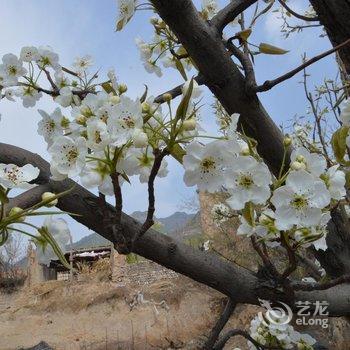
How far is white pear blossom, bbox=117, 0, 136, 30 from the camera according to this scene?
46.4 inches

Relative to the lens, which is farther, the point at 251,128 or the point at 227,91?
the point at 251,128

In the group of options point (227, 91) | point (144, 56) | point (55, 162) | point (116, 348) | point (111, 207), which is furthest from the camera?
point (116, 348)

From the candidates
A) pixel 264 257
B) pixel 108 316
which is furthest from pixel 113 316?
pixel 264 257

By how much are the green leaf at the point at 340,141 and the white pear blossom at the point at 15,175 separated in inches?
21.4

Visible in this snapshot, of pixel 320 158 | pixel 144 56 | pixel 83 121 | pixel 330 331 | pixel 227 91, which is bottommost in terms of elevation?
pixel 330 331

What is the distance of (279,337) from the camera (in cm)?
187

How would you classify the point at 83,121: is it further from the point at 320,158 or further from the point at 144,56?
the point at 144,56

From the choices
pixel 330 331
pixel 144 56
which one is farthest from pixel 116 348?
pixel 144 56

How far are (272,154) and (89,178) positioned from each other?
0.68 m

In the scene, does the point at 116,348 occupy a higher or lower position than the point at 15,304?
lower

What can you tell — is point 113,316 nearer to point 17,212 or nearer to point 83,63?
point 83,63

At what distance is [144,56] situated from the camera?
1.62 meters

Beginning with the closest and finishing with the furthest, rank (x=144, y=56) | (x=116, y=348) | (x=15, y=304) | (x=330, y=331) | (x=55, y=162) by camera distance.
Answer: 1. (x=55, y=162)
2. (x=144, y=56)
3. (x=330, y=331)
4. (x=116, y=348)
5. (x=15, y=304)

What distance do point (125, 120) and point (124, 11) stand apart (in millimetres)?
585
